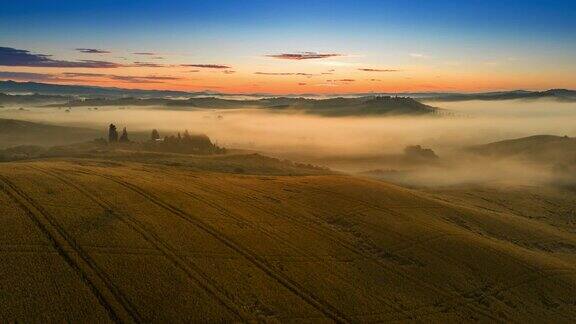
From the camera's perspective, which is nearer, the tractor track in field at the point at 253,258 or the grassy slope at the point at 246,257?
the grassy slope at the point at 246,257

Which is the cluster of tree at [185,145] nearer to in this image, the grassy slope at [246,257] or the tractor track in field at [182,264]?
the grassy slope at [246,257]

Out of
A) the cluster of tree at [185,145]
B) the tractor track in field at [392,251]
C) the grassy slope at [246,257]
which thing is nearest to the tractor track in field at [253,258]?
the grassy slope at [246,257]

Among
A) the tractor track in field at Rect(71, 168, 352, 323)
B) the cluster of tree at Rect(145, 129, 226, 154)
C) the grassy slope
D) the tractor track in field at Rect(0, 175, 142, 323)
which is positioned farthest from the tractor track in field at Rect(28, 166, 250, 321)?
the cluster of tree at Rect(145, 129, 226, 154)

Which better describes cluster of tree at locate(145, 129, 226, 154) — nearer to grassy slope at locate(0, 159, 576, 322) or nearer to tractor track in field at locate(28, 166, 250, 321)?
grassy slope at locate(0, 159, 576, 322)

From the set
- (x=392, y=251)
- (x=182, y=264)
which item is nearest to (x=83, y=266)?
(x=182, y=264)

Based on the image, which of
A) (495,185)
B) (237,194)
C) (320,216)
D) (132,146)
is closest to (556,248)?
(320,216)

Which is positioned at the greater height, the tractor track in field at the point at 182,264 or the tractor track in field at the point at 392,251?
the tractor track in field at the point at 182,264
